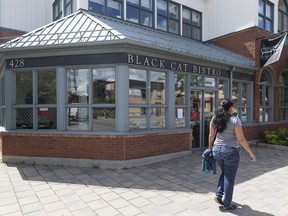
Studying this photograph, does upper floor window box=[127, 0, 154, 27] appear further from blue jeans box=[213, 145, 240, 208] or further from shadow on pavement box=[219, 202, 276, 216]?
shadow on pavement box=[219, 202, 276, 216]

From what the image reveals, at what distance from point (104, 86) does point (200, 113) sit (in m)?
4.06

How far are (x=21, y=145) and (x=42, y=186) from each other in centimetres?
242

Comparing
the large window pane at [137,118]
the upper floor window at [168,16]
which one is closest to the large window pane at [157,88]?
the large window pane at [137,118]

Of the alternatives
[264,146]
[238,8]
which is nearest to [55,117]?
[264,146]

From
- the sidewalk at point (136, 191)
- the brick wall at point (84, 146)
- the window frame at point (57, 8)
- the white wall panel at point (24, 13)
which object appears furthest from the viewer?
the white wall panel at point (24, 13)

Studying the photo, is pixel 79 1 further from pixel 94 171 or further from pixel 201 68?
pixel 94 171

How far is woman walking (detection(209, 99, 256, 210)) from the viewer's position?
4137mm

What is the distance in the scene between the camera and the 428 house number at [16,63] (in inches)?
291

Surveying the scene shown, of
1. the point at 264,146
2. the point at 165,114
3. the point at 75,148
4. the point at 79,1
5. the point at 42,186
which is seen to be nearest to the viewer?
the point at 42,186

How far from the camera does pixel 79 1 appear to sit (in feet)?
29.0

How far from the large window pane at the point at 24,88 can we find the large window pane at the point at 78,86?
127 cm

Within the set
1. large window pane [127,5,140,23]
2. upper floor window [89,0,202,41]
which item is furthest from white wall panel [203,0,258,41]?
large window pane [127,5,140,23]

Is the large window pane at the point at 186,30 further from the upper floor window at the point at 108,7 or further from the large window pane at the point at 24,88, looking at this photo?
the large window pane at the point at 24,88

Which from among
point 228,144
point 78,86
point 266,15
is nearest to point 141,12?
point 78,86
